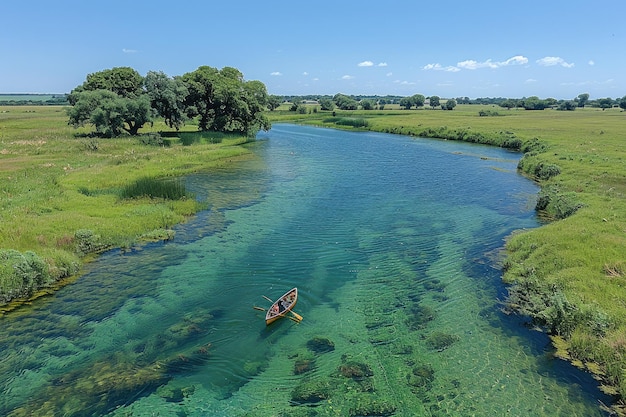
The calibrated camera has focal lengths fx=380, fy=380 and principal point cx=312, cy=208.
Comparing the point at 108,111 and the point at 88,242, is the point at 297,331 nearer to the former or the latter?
the point at 88,242

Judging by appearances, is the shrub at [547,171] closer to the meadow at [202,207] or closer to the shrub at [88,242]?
the meadow at [202,207]

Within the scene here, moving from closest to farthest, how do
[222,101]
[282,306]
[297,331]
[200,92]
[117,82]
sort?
[297,331]
[282,306]
[117,82]
[200,92]
[222,101]

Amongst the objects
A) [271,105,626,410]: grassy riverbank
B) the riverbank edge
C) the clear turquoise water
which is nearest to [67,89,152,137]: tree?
the riverbank edge

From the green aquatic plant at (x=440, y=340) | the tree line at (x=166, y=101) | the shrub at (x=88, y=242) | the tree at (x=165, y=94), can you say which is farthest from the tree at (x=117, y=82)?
the green aquatic plant at (x=440, y=340)

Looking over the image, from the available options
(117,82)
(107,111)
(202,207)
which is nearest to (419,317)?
(202,207)

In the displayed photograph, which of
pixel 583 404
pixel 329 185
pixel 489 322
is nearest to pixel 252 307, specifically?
pixel 489 322
